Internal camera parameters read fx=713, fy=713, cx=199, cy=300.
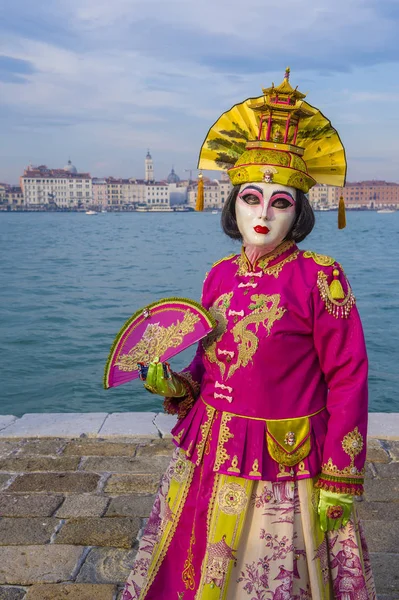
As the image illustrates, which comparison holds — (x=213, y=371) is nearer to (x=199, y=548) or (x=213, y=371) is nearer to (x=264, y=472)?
(x=264, y=472)

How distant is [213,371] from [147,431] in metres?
2.65

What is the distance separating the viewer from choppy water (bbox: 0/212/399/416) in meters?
11.5

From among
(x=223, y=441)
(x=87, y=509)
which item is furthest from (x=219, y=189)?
(x=223, y=441)

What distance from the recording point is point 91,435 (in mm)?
5020

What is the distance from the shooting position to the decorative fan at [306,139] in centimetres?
256

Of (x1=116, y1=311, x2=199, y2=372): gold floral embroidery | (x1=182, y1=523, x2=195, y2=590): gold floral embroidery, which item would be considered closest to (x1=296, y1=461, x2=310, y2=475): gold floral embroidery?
(x1=182, y1=523, x2=195, y2=590): gold floral embroidery

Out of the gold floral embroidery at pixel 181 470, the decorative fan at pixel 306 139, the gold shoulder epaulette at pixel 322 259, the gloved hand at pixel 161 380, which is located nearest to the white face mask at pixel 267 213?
the gold shoulder epaulette at pixel 322 259

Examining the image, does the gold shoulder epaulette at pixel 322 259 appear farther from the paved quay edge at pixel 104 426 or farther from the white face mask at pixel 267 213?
the paved quay edge at pixel 104 426

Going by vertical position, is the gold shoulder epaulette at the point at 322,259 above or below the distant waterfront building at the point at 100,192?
above

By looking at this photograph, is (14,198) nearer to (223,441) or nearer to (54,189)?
(54,189)

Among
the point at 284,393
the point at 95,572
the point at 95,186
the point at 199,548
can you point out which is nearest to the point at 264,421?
the point at 284,393

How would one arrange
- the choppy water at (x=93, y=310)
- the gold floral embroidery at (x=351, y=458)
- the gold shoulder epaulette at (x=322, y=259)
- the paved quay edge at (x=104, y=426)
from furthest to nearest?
the choppy water at (x=93, y=310) → the paved quay edge at (x=104, y=426) → the gold shoulder epaulette at (x=322, y=259) → the gold floral embroidery at (x=351, y=458)

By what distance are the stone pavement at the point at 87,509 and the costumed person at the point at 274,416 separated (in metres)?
0.87

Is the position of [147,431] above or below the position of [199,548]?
below
